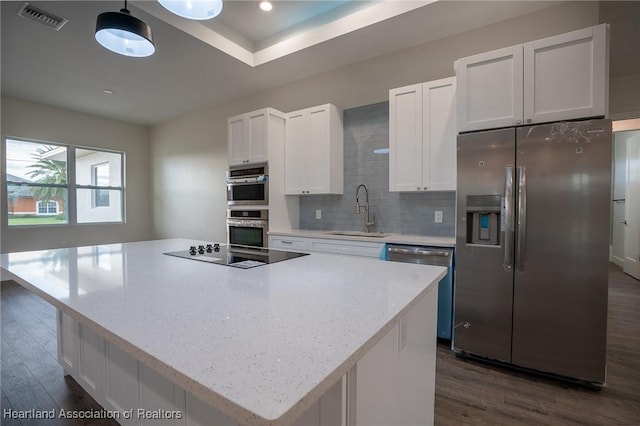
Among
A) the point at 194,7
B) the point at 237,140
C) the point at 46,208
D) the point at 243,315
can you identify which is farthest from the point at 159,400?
the point at 46,208

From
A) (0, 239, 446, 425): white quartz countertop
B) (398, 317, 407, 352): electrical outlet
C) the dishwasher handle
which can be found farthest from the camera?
the dishwasher handle

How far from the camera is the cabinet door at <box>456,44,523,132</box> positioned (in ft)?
7.22

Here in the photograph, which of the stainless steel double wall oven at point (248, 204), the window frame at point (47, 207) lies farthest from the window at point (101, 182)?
the stainless steel double wall oven at point (248, 204)

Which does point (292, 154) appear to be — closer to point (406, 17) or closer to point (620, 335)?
point (406, 17)

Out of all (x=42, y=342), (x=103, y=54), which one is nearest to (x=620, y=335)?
(x=42, y=342)

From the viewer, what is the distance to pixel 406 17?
2697 mm

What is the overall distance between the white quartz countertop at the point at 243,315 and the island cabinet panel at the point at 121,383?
0.35 meters

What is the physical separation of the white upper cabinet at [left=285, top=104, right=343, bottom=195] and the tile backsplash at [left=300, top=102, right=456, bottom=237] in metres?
0.16

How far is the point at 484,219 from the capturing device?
7.60ft

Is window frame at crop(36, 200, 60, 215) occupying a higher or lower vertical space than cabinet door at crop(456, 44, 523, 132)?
lower

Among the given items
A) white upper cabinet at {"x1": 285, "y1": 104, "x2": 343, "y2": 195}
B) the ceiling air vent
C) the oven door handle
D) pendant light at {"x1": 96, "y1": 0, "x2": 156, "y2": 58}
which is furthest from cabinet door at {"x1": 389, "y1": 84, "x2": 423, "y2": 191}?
the ceiling air vent

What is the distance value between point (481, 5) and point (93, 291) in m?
3.33

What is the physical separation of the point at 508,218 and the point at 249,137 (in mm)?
2969

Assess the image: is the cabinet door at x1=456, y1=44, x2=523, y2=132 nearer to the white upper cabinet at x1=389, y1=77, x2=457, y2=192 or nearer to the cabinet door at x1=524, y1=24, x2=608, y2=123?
the cabinet door at x1=524, y1=24, x2=608, y2=123
